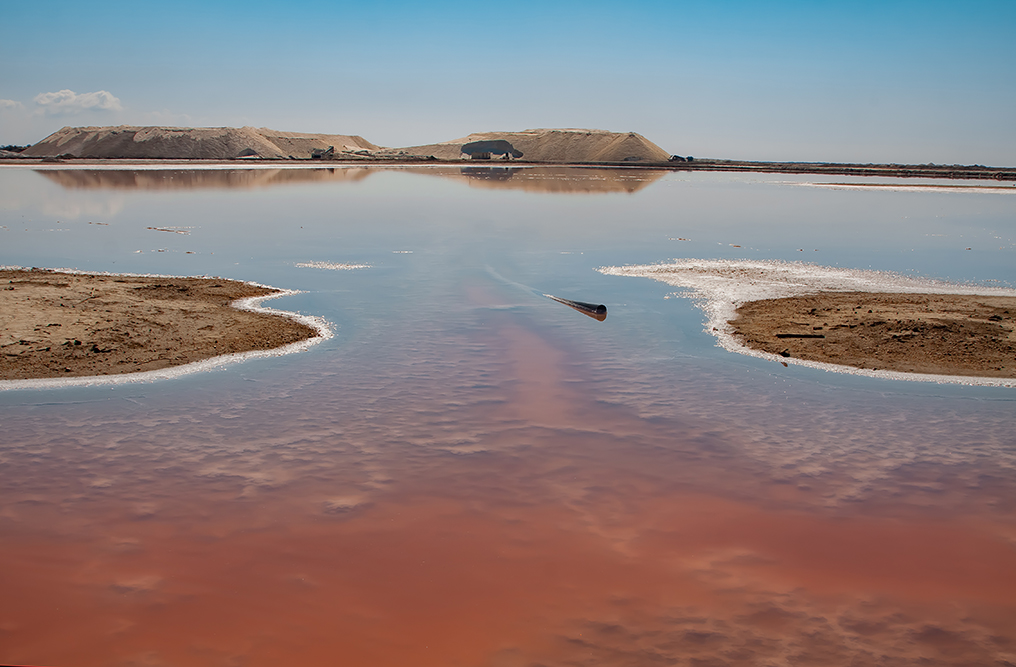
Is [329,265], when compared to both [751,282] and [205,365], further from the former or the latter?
[751,282]

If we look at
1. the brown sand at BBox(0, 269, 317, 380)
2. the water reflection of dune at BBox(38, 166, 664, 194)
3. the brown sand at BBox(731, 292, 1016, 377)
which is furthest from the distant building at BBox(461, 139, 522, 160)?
the brown sand at BBox(731, 292, 1016, 377)

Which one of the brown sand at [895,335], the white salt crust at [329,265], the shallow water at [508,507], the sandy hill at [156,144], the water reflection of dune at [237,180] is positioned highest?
the sandy hill at [156,144]

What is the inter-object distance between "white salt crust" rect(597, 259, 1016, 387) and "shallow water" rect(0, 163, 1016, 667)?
5.84 ft

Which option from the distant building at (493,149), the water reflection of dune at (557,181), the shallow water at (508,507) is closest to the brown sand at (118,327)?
the shallow water at (508,507)

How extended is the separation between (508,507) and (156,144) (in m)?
176

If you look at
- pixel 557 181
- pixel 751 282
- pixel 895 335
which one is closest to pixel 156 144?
pixel 557 181

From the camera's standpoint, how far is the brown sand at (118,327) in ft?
40.5

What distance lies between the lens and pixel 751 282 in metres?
21.0

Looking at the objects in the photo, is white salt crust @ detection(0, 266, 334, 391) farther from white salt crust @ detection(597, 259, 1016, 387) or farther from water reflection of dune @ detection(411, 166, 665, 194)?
water reflection of dune @ detection(411, 166, 665, 194)

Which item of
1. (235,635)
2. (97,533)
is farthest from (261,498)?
(235,635)

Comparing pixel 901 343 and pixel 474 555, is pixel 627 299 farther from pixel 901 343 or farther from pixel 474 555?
pixel 474 555

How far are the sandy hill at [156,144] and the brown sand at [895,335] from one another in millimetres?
154807

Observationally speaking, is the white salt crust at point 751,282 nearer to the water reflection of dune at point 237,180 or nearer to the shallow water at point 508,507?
the shallow water at point 508,507

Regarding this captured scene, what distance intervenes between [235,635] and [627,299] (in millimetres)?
14107
